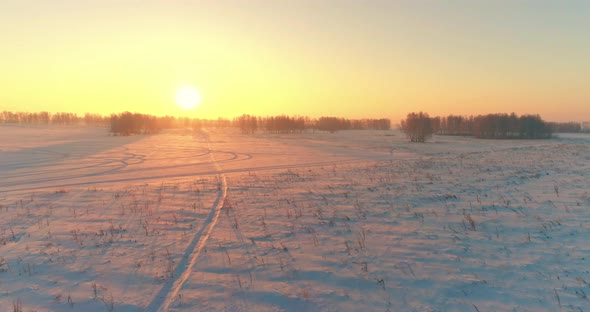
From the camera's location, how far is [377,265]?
6.57 meters

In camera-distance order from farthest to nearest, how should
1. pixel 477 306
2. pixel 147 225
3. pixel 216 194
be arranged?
pixel 216 194 → pixel 147 225 → pixel 477 306

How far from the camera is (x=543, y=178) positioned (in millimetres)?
15172

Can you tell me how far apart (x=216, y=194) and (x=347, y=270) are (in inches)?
348

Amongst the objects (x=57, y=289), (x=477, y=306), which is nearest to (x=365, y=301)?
(x=477, y=306)

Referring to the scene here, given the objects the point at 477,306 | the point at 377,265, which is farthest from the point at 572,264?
the point at 377,265

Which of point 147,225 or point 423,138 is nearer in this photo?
point 147,225

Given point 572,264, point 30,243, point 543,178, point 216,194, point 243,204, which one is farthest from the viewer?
point 543,178

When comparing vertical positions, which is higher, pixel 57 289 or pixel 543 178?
pixel 543 178

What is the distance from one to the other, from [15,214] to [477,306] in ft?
46.2

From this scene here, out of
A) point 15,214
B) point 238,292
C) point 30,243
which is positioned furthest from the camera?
point 15,214

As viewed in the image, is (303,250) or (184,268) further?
(303,250)

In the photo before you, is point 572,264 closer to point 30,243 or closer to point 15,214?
point 30,243

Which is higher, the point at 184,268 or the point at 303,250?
the point at 303,250

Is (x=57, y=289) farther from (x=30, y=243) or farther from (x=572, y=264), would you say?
(x=572, y=264)
